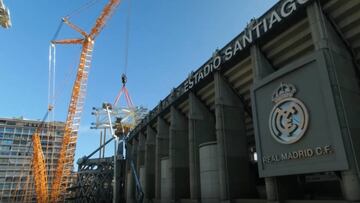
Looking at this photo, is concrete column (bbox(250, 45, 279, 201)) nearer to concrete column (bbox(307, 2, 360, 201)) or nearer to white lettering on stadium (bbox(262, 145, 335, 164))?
concrete column (bbox(307, 2, 360, 201))

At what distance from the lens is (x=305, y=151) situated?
2116 cm

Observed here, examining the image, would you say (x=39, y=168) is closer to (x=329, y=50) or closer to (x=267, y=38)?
(x=267, y=38)

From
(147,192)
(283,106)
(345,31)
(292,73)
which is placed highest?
(345,31)

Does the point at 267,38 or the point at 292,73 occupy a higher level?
the point at 267,38

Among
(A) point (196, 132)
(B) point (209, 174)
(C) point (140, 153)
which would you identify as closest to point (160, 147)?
(A) point (196, 132)

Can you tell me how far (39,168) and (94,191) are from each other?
1935cm

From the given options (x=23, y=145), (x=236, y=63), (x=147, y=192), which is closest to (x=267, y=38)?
(x=236, y=63)

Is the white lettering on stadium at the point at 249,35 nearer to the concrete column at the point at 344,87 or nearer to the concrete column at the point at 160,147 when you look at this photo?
the concrete column at the point at 344,87

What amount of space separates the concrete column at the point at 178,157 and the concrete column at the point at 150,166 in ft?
40.4

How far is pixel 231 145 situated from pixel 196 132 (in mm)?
8736

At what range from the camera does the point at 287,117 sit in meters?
23.0

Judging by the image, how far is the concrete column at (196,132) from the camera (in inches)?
1487

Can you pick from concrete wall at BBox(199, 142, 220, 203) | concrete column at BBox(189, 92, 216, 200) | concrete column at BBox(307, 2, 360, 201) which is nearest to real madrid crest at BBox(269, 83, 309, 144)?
concrete column at BBox(307, 2, 360, 201)

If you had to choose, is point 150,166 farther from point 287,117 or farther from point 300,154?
point 300,154
